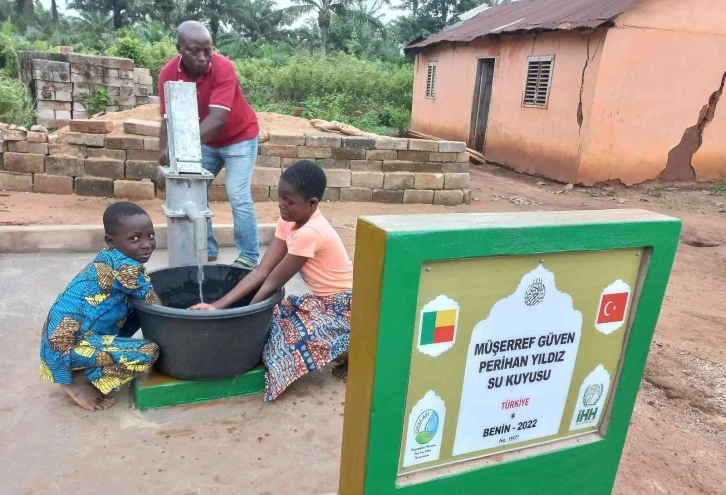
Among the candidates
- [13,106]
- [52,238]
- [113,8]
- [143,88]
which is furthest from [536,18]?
[113,8]

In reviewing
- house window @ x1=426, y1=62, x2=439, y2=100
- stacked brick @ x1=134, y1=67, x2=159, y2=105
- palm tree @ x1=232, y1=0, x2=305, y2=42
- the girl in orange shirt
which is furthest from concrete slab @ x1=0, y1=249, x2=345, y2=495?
palm tree @ x1=232, y1=0, x2=305, y2=42

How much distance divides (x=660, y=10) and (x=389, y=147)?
507 centimetres

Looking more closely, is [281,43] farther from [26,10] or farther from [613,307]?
[613,307]

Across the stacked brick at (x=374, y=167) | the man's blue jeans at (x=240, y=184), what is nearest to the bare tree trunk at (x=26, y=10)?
the stacked brick at (x=374, y=167)

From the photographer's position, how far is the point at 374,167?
6.68 meters

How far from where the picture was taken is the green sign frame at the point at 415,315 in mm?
1157

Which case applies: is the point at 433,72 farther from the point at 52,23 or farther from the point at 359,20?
the point at 52,23

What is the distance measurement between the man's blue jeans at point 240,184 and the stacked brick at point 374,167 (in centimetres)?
259

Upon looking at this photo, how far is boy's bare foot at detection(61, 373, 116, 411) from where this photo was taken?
2.20 meters

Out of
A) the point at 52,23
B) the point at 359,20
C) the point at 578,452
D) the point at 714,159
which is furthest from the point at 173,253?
the point at 52,23

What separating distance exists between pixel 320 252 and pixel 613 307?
129cm

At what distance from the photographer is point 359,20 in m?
28.1

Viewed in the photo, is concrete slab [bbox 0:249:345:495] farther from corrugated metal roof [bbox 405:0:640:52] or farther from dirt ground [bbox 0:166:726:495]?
corrugated metal roof [bbox 405:0:640:52]

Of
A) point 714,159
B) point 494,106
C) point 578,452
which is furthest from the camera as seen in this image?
point 494,106
